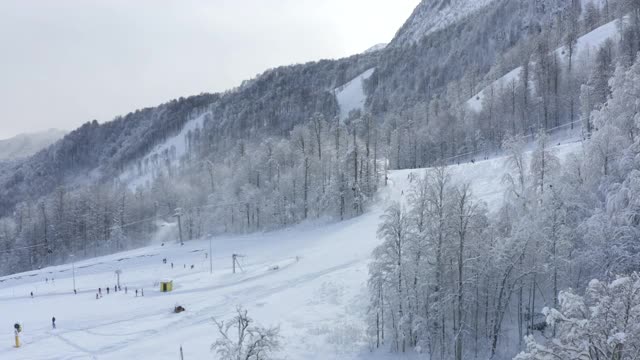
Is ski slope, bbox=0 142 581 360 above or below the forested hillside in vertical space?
below

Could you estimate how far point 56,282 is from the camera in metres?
70.4

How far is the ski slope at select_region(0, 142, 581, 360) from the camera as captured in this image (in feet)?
141

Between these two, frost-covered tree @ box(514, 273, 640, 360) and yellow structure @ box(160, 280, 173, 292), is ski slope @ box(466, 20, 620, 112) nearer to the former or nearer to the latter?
yellow structure @ box(160, 280, 173, 292)

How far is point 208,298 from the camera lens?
54719 mm

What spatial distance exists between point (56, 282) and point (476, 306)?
56083 millimetres

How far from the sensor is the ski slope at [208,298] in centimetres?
4297

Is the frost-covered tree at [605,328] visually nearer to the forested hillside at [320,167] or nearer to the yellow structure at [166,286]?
the yellow structure at [166,286]

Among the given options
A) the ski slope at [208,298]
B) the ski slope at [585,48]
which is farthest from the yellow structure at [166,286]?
the ski slope at [585,48]

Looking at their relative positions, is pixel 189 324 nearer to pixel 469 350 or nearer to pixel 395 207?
pixel 395 207

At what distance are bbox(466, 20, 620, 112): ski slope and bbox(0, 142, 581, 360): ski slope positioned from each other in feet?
188

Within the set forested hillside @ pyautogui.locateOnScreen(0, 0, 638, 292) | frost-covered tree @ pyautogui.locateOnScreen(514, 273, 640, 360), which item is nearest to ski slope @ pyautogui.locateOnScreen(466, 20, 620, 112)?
forested hillside @ pyautogui.locateOnScreen(0, 0, 638, 292)

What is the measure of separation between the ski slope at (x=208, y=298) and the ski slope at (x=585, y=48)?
57.3 m

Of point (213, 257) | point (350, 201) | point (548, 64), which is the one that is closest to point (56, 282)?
point (213, 257)

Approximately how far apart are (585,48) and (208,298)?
115 m
